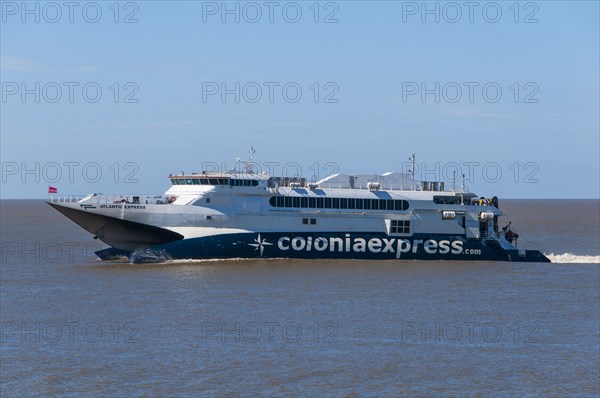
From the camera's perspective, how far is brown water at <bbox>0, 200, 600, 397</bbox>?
90.5 ft

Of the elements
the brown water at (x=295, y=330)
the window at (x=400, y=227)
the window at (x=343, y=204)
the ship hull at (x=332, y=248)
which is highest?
the window at (x=343, y=204)

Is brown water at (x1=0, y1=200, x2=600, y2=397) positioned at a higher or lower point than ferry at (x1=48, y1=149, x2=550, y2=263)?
lower

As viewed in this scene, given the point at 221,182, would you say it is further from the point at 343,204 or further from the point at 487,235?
the point at 487,235

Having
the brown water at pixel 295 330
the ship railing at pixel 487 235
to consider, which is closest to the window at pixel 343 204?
the brown water at pixel 295 330

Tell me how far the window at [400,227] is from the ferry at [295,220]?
6 cm

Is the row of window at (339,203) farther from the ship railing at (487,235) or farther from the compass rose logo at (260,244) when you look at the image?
the ship railing at (487,235)

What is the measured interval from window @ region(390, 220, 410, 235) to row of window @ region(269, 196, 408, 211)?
0.84 meters

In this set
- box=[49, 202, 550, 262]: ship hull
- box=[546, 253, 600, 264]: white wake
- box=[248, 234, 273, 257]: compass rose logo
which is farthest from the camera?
box=[546, 253, 600, 264]: white wake

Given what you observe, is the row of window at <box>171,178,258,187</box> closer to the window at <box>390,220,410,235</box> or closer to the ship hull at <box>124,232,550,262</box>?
the ship hull at <box>124,232,550,262</box>

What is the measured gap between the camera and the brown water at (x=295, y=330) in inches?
1086

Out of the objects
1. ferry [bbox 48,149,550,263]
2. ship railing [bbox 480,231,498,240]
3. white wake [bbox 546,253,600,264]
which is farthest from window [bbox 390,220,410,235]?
white wake [bbox 546,253,600,264]

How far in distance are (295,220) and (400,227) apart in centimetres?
694

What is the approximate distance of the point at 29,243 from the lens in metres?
81.6

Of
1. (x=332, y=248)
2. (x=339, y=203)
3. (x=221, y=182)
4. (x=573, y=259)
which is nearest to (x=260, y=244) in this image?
(x=221, y=182)
